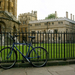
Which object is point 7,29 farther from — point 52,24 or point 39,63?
point 52,24

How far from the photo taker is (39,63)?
503 cm

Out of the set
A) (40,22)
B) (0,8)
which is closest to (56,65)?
(0,8)

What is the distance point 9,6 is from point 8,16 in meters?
3.27

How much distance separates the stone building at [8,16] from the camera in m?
22.0

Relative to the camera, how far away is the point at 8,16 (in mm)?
22141

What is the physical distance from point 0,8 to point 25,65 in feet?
66.6

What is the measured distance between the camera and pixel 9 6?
24.3 meters

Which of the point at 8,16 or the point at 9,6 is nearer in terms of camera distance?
the point at 8,16

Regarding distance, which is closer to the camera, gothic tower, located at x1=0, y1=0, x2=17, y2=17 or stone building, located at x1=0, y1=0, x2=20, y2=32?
stone building, located at x1=0, y1=0, x2=20, y2=32

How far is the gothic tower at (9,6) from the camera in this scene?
23.2 meters

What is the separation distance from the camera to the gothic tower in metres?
23.2

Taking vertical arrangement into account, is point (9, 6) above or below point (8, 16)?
above

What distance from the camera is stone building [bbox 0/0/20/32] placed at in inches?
865

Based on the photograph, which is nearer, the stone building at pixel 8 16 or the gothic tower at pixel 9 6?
the stone building at pixel 8 16
